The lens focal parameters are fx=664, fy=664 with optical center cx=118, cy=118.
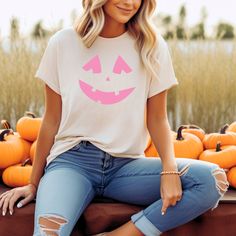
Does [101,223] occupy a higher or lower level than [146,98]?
lower

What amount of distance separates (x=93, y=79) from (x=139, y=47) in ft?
0.68

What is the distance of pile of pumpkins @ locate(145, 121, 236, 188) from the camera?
2.94 m

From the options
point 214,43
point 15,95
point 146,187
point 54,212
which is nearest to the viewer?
point 54,212

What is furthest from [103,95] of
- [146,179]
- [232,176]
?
[232,176]

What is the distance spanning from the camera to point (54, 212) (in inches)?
87.9

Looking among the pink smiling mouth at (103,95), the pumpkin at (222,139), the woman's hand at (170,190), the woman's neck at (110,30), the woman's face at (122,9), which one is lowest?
the pumpkin at (222,139)

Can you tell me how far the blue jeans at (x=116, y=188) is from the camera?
88.9 inches

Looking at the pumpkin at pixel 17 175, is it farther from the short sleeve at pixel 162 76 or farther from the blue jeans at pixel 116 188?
the short sleeve at pixel 162 76

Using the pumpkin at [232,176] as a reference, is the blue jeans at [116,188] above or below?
above

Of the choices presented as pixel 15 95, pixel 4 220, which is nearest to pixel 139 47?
pixel 4 220

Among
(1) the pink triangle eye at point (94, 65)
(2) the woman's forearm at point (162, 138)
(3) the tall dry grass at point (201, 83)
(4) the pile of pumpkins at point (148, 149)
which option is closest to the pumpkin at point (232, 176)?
(4) the pile of pumpkins at point (148, 149)

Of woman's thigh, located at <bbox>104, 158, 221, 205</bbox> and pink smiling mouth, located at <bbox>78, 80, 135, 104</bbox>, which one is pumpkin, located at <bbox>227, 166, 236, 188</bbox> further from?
pink smiling mouth, located at <bbox>78, 80, 135, 104</bbox>

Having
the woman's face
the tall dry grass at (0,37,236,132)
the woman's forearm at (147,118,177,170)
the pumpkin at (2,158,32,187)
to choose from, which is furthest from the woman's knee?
the tall dry grass at (0,37,236,132)

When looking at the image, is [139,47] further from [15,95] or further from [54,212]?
[15,95]
